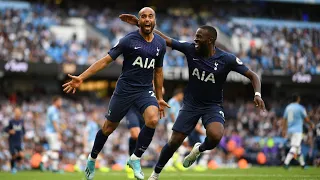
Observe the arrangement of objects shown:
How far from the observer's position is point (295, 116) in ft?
69.3

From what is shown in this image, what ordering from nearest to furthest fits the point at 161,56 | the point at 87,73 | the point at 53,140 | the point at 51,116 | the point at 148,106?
1. the point at 87,73
2. the point at 148,106
3. the point at 161,56
4. the point at 51,116
5. the point at 53,140

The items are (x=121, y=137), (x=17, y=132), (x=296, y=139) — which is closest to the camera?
(x=296, y=139)

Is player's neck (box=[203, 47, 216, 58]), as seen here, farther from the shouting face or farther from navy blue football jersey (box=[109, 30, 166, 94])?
the shouting face

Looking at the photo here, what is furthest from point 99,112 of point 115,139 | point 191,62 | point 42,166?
point 191,62

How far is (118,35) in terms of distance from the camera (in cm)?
3491

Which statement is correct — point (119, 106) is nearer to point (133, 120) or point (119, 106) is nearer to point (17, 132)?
point (133, 120)

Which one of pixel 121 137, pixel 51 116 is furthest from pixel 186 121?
pixel 121 137

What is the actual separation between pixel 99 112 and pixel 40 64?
3564 millimetres

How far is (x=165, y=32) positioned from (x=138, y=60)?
2505cm

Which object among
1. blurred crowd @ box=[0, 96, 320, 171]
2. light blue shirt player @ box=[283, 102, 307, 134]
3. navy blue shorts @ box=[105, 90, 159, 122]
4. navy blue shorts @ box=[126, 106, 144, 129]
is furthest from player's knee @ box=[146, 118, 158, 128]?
blurred crowd @ box=[0, 96, 320, 171]

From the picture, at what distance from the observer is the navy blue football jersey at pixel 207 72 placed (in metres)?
11.7

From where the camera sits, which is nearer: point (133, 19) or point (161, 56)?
point (161, 56)

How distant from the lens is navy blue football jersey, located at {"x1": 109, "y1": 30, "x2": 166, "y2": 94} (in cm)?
1177

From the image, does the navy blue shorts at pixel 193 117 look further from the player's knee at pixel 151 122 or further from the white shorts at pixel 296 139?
the white shorts at pixel 296 139
